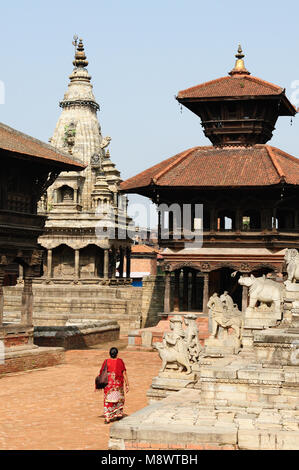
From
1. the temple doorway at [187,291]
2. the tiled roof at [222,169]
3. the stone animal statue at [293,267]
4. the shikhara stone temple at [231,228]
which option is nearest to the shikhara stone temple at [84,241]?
the temple doorway at [187,291]

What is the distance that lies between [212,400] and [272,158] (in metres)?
23.4

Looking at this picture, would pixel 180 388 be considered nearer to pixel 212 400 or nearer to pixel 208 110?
pixel 212 400

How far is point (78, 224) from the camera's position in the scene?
48.8 m

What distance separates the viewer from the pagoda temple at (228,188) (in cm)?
3375

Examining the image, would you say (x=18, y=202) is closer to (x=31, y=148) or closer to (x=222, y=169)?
(x=31, y=148)

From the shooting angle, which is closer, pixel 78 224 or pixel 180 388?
pixel 180 388

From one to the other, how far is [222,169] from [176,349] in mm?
18911

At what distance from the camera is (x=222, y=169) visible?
35.0m

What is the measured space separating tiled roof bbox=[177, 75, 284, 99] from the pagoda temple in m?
0.05

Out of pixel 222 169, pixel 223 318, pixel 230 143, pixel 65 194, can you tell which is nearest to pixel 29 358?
pixel 223 318

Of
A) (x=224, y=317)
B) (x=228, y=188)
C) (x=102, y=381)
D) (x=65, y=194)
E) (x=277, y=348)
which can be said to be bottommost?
(x=102, y=381)

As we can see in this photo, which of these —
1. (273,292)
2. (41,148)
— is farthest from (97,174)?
(273,292)

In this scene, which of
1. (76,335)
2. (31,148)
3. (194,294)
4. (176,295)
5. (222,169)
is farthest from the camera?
(194,294)

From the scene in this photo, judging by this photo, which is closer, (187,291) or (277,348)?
(277,348)
